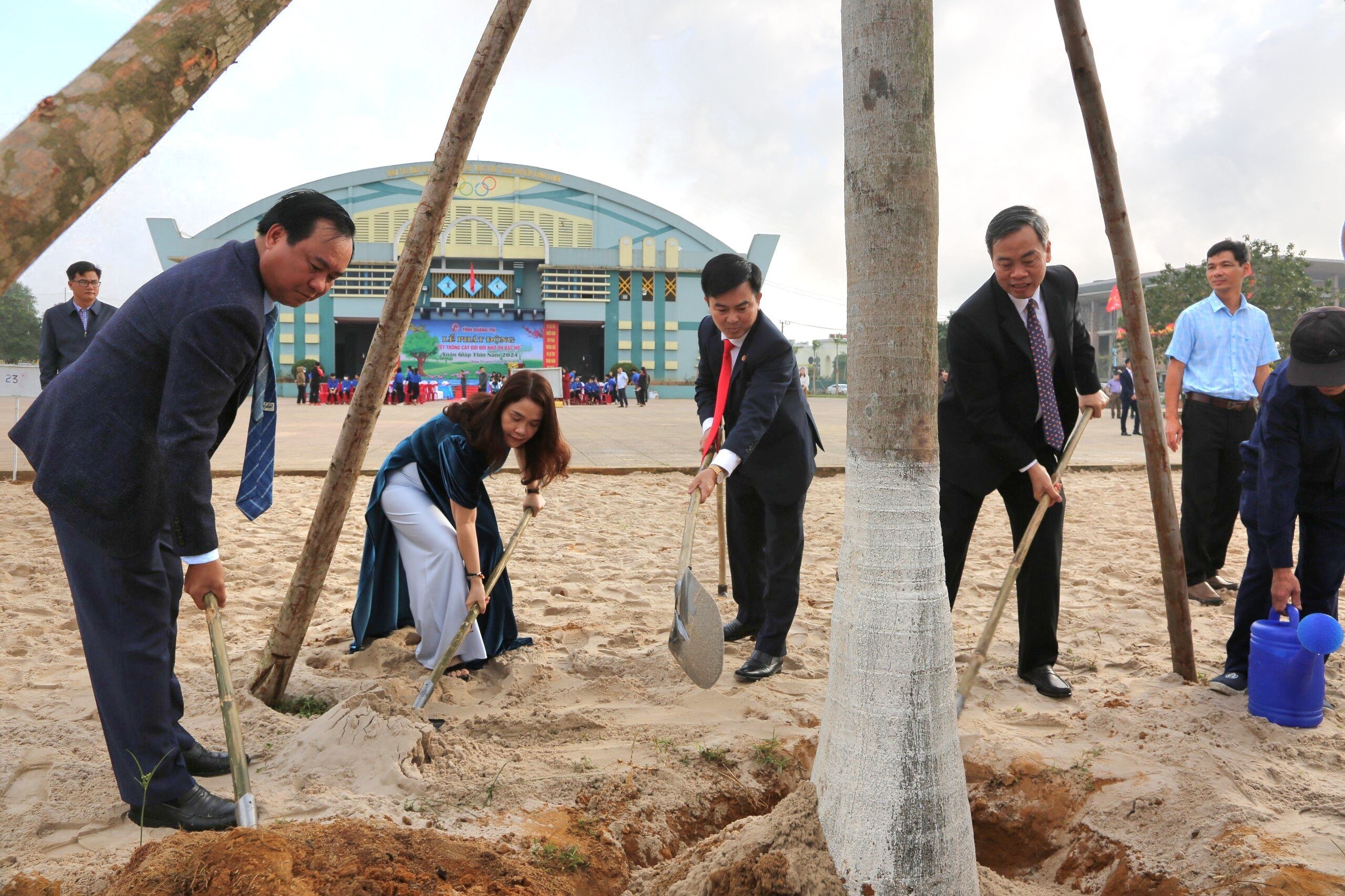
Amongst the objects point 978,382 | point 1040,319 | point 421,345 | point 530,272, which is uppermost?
point 530,272

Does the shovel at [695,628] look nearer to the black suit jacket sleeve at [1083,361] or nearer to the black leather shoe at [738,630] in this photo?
the black leather shoe at [738,630]

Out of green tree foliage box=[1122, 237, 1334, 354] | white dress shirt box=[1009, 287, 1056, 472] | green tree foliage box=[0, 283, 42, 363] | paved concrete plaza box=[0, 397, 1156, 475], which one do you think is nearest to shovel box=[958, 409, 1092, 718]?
white dress shirt box=[1009, 287, 1056, 472]

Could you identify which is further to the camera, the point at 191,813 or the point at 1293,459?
the point at 1293,459

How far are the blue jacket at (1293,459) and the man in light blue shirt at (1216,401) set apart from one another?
1.43 m

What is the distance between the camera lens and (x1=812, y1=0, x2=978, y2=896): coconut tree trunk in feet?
5.81

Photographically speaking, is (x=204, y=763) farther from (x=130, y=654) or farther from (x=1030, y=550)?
(x=1030, y=550)

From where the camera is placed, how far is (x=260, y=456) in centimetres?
270

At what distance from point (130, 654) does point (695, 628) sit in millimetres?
1740

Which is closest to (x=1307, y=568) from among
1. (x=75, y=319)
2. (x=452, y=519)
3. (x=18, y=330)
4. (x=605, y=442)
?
(x=452, y=519)

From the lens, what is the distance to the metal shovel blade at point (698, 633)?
3.05 m

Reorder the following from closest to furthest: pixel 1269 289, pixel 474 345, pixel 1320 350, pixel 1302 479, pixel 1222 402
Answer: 1. pixel 1320 350
2. pixel 1302 479
3. pixel 1222 402
4. pixel 1269 289
5. pixel 474 345

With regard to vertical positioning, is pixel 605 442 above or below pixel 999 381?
below

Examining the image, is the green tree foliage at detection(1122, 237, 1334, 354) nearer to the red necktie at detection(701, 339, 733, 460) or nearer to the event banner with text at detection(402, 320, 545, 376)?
the event banner with text at detection(402, 320, 545, 376)

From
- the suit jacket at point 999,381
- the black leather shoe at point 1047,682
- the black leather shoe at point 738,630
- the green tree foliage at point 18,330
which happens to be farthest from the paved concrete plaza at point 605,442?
the green tree foliage at point 18,330
